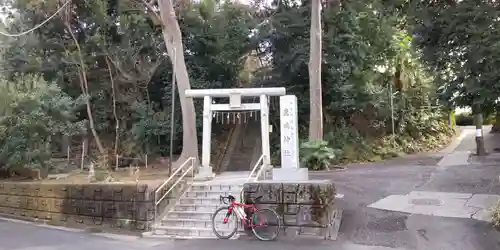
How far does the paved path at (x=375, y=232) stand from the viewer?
6.99m

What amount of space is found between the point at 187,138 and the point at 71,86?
9678mm

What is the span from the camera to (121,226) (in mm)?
9500

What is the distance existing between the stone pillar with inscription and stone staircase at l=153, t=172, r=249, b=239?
1420 millimetres

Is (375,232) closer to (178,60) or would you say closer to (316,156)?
(316,156)

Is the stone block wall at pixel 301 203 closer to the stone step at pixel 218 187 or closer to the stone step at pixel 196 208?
the stone step at pixel 196 208

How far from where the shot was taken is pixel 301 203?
790 cm

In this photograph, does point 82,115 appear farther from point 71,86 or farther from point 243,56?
point 243,56

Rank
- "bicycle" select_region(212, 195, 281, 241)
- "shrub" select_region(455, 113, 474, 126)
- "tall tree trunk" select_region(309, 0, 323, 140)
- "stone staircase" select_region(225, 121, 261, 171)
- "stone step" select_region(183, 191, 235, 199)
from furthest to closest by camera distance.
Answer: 1. "shrub" select_region(455, 113, 474, 126)
2. "stone staircase" select_region(225, 121, 261, 171)
3. "tall tree trunk" select_region(309, 0, 323, 140)
4. "stone step" select_region(183, 191, 235, 199)
5. "bicycle" select_region(212, 195, 281, 241)

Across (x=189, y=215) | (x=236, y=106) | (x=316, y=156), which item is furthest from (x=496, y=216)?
(x=316, y=156)

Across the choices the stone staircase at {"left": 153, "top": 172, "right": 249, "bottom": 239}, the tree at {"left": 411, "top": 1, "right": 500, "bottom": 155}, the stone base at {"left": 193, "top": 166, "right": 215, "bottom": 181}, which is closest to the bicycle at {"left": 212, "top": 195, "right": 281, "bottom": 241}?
the stone staircase at {"left": 153, "top": 172, "right": 249, "bottom": 239}

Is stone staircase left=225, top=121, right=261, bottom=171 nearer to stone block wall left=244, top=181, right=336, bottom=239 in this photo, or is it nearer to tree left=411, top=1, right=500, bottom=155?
tree left=411, top=1, right=500, bottom=155

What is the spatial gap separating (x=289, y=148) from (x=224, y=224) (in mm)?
2481

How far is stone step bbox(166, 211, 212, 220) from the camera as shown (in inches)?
364

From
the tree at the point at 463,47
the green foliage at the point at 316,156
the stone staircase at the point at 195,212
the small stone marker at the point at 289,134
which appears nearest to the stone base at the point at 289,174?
the small stone marker at the point at 289,134
